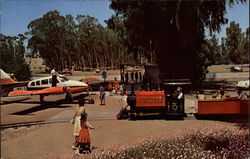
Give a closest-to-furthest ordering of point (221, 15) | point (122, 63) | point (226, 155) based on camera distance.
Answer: point (226, 155)
point (122, 63)
point (221, 15)

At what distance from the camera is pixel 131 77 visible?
32.0 feet

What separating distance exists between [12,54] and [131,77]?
4255 mm

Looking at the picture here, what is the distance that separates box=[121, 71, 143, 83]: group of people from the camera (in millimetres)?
9258

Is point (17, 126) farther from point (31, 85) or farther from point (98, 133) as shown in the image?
point (98, 133)

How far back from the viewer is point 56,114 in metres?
8.09

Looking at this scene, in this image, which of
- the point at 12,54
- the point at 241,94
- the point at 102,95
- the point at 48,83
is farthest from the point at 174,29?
the point at 12,54

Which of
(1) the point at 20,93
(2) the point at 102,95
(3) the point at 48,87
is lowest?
(2) the point at 102,95

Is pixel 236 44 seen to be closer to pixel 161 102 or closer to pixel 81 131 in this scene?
pixel 161 102

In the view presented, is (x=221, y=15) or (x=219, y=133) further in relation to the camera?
(x=221, y=15)

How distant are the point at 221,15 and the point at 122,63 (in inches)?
238

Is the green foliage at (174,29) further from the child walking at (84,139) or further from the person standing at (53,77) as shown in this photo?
the child walking at (84,139)

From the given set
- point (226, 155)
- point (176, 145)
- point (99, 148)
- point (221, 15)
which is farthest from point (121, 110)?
point (221, 15)

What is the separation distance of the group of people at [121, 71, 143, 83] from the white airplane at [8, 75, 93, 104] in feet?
4.68

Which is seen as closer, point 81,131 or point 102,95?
point 81,131
